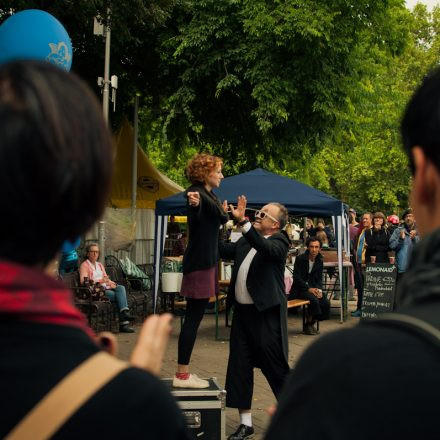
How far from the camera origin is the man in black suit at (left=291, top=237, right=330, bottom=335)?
1300cm

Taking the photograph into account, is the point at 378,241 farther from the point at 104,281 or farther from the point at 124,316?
the point at 104,281

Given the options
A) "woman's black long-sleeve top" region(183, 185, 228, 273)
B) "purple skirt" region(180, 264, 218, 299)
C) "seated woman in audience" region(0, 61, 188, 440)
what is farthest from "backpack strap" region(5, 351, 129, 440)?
"purple skirt" region(180, 264, 218, 299)

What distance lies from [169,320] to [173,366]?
8.28 metres

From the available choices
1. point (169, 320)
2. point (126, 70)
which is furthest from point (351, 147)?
point (169, 320)

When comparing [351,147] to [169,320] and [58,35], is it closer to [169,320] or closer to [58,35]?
[58,35]

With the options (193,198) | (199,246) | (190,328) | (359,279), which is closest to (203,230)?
(199,246)

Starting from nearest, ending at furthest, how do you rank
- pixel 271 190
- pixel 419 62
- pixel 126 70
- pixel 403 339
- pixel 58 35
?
pixel 403 339 < pixel 58 35 < pixel 271 190 < pixel 126 70 < pixel 419 62

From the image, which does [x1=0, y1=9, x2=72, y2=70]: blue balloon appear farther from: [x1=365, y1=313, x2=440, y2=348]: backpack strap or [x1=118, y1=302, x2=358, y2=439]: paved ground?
[x1=365, y1=313, x2=440, y2=348]: backpack strap

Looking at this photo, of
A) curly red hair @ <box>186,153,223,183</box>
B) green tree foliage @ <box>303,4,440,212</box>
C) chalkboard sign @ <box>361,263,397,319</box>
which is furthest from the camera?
green tree foliage @ <box>303,4,440,212</box>

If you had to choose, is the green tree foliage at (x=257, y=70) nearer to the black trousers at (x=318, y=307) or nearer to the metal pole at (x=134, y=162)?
the metal pole at (x=134, y=162)

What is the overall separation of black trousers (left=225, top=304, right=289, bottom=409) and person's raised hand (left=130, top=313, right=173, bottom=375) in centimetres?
474

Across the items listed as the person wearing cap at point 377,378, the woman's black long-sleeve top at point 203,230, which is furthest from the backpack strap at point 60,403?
the woman's black long-sleeve top at point 203,230

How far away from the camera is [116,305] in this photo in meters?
13.4

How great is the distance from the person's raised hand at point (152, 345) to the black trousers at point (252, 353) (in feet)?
15.6
